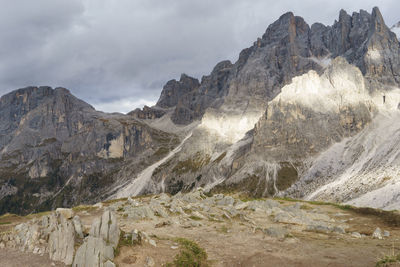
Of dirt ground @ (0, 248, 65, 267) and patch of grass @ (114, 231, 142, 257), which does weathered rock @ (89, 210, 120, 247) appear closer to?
patch of grass @ (114, 231, 142, 257)

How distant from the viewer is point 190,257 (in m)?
19.8

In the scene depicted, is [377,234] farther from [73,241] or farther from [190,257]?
[73,241]

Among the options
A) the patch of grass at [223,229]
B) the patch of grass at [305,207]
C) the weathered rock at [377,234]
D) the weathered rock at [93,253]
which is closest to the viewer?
the weathered rock at [93,253]

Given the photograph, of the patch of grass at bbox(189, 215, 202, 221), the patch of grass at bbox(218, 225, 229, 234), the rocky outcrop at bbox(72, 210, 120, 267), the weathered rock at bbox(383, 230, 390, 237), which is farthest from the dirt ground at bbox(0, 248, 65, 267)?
the weathered rock at bbox(383, 230, 390, 237)

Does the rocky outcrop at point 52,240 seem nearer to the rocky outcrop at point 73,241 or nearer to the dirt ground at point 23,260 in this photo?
the rocky outcrop at point 73,241

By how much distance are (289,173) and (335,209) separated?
13456 cm

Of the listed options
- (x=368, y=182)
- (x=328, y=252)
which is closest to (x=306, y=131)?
(x=368, y=182)

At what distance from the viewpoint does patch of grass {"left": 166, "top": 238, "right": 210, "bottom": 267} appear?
1888 cm

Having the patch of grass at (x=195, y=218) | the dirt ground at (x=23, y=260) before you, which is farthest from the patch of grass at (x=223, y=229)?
the dirt ground at (x=23, y=260)

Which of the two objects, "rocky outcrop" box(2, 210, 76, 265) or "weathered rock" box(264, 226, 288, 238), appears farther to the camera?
"weathered rock" box(264, 226, 288, 238)

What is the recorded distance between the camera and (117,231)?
67.8 ft

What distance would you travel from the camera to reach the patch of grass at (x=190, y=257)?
18.9 metres

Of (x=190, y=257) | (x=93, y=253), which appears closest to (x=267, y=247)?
(x=190, y=257)

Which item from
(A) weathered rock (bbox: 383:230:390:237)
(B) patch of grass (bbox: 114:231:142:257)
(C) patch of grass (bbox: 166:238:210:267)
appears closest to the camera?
(C) patch of grass (bbox: 166:238:210:267)
